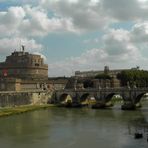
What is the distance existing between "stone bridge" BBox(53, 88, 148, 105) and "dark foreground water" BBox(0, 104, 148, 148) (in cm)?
1348

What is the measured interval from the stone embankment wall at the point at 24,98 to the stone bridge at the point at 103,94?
2154 millimetres

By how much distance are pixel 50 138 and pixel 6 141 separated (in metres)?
3.20

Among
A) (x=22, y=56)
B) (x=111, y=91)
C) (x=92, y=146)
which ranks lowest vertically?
(x=92, y=146)

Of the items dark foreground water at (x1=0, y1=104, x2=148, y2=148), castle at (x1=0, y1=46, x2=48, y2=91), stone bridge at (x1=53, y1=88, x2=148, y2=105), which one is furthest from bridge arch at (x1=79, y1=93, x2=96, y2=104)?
dark foreground water at (x1=0, y1=104, x2=148, y2=148)

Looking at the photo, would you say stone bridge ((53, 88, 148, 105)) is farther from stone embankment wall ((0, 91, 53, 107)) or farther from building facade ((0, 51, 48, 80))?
building facade ((0, 51, 48, 80))

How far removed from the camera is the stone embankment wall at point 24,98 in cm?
5409

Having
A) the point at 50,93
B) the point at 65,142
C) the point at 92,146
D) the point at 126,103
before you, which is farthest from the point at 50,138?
the point at 50,93

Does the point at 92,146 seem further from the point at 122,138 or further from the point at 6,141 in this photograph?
the point at 6,141

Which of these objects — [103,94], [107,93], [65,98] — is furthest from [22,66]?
[107,93]

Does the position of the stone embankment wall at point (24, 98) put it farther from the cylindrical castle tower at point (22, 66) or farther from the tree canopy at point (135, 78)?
the tree canopy at point (135, 78)

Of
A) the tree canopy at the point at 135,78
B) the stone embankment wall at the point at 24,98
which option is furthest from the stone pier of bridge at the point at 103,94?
the tree canopy at the point at 135,78

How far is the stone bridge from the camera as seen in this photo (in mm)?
54750

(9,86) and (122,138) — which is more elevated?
(9,86)

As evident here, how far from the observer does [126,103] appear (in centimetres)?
5428
